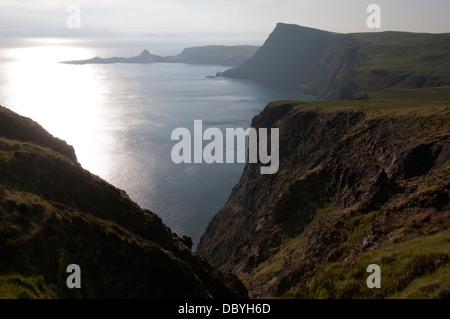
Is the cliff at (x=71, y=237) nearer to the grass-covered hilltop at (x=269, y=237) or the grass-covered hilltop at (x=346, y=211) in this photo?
the grass-covered hilltop at (x=269, y=237)

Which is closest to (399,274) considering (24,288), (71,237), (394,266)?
(394,266)

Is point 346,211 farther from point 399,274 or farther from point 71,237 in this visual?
point 71,237

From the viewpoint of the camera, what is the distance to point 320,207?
5819 centimetres

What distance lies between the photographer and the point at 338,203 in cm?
5441

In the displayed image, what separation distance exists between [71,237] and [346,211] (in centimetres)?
3064

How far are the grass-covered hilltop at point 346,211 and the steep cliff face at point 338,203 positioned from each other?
142 mm

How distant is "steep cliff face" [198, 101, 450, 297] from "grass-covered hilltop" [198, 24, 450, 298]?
142 mm

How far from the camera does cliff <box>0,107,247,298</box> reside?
21828 mm

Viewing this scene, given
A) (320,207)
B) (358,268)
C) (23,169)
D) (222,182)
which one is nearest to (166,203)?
(222,182)

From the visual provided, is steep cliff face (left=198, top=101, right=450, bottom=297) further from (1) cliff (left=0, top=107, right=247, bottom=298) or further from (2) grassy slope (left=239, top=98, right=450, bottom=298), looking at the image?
(1) cliff (left=0, top=107, right=247, bottom=298)

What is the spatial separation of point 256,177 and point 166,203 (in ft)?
113

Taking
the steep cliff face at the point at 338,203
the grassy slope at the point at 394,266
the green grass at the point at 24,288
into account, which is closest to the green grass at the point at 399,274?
the grassy slope at the point at 394,266
